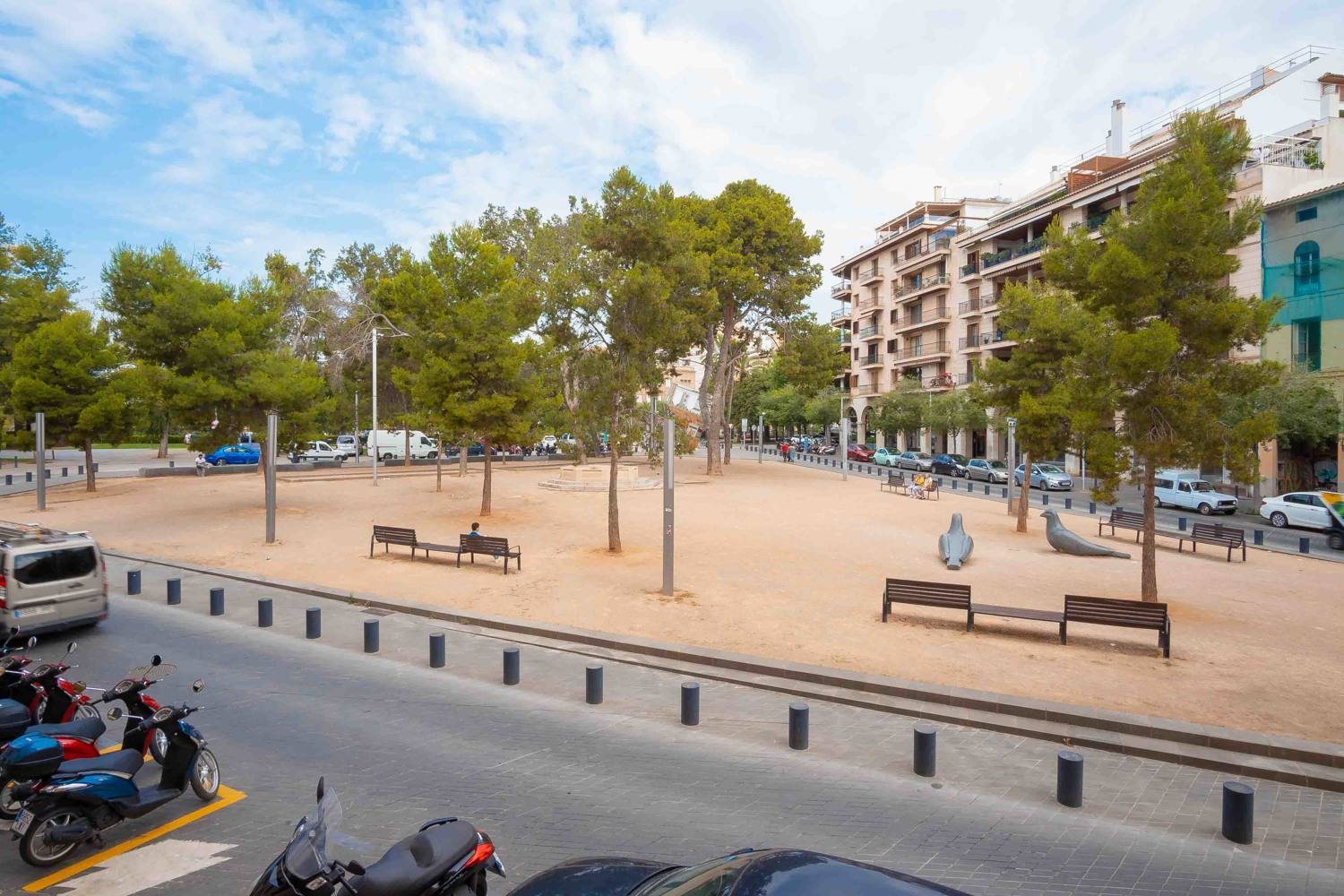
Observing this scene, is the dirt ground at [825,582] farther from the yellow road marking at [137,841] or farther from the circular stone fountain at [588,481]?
the yellow road marking at [137,841]

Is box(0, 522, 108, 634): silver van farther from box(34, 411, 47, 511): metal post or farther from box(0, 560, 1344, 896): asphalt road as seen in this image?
box(34, 411, 47, 511): metal post

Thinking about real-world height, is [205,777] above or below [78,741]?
below

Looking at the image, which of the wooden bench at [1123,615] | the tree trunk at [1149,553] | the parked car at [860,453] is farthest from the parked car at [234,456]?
the parked car at [860,453]

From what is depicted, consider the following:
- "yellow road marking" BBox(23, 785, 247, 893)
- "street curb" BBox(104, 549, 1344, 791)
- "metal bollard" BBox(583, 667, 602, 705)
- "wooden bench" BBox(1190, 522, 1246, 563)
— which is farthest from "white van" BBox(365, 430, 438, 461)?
"yellow road marking" BBox(23, 785, 247, 893)

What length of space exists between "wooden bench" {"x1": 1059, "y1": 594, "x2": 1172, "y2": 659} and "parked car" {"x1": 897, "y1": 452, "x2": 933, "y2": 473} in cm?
3902

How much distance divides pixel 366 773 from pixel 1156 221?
14.0 metres

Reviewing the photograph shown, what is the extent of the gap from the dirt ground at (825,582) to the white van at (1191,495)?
23.4 feet

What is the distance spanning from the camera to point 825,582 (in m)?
15.2

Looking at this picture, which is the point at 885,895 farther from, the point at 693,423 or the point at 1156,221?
the point at 693,423

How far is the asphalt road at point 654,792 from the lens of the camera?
17.4ft

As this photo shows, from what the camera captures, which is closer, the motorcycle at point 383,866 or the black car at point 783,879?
the black car at point 783,879

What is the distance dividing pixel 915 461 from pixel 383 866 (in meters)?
50.4

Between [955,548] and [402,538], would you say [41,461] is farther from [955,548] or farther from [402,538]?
[955,548]

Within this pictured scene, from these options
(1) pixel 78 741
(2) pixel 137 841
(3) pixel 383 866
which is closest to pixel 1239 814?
(3) pixel 383 866
